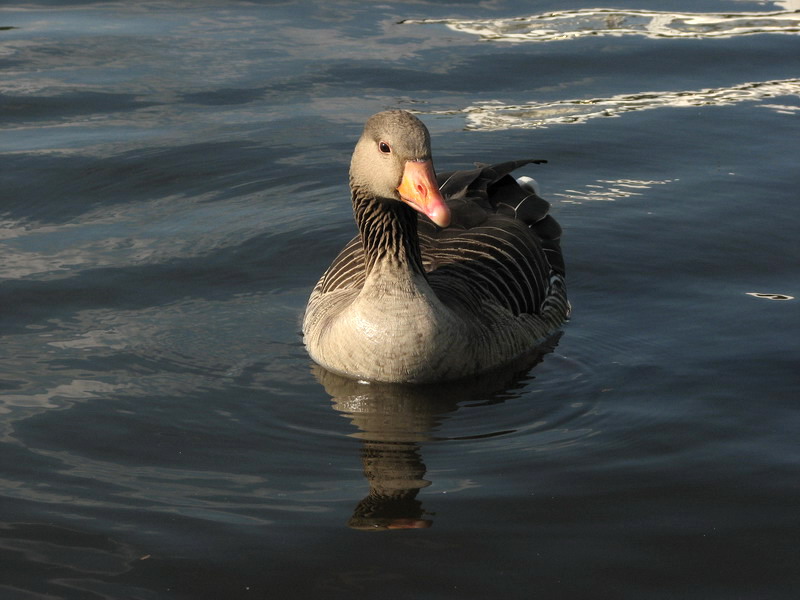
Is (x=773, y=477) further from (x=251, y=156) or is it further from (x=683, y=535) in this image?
(x=251, y=156)

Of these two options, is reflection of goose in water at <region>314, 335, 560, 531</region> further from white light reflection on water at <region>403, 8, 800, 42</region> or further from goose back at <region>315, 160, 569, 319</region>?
white light reflection on water at <region>403, 8, 800, 42</region>

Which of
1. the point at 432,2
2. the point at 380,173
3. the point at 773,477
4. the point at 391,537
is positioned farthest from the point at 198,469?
the point at 432,2

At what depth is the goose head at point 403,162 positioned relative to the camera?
716 cm

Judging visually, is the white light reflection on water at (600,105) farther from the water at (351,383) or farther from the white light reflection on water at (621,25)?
the white light reflection on water at (621,25)

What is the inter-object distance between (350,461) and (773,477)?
2.32m

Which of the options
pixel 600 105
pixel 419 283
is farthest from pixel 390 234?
pixel 600 105

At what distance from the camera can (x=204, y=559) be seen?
582 cm

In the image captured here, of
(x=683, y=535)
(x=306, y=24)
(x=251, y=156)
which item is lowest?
(x=683, y=535)

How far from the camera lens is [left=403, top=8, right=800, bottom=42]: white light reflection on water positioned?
15891 millimetres

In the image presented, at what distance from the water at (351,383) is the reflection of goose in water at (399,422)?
0.08 ft

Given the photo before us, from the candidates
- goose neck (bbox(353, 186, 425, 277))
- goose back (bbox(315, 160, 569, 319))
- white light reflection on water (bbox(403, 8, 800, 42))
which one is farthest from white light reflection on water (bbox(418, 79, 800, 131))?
goose neck (bbox(353, 186, 425, 277))

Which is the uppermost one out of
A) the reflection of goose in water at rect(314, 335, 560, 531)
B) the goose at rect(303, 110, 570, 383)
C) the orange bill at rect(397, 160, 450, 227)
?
the orange bill at rect(397, 160, 450, 227)

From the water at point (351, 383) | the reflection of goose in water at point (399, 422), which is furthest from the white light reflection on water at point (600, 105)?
the reflection of goose in water at point (399, 422)

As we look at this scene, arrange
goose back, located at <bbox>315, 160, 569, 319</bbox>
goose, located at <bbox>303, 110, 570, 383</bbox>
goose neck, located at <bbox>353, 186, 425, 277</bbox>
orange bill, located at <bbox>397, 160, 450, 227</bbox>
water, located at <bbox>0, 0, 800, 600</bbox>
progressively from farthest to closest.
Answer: goose back, located at <bbox>315, 160, 569, 319</bbox> → goose neck, located at <bbox>353, 186, 425, 277</bbox> → goose, located at <bbox>303, 110, 570, 383</bbox> → orange bill, located at <bbox>397, 160, 450, 227</bbox> → water, located at <bbox>0, 0, 800, 600</bbox>
